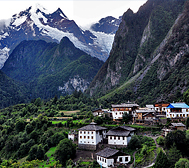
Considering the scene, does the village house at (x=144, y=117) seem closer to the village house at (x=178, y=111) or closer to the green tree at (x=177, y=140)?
the village house at (x=178, y=111)

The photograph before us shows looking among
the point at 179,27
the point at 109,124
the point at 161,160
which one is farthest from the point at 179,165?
the point at 179,27

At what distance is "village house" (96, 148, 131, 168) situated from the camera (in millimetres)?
57094

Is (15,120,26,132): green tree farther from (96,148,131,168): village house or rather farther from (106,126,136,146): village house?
(96,148,131,168): village house

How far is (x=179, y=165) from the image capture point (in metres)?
46.1

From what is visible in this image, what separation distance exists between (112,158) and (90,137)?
13989 mm

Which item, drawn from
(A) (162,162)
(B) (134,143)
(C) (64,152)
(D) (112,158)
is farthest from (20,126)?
(A) (162,162)

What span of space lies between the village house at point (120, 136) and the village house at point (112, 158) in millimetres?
7870

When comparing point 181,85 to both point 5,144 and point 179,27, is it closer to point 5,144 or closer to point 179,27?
point 179,27

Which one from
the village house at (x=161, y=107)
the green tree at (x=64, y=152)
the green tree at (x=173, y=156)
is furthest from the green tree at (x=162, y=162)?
the village house at (x=161, y=107)

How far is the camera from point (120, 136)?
220ft

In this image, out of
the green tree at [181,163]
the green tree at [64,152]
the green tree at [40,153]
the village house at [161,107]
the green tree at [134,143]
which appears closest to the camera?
the green tree at [181,163]

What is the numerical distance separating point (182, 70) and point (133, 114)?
82.2 meters

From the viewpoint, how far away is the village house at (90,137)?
69.4 meters

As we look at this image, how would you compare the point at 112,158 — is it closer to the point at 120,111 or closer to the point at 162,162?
the point at 162,162
